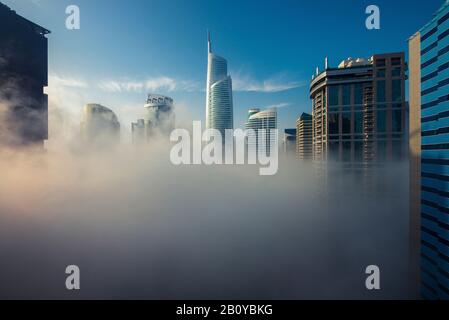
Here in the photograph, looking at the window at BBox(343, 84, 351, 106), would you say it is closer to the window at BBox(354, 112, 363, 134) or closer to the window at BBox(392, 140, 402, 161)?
the window at BBox(354, 112, 363, 134)

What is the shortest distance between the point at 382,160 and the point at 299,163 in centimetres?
4310

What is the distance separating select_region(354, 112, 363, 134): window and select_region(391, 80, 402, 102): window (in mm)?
7108

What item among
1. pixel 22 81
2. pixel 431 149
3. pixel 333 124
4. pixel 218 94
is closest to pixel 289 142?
pixel 218 94

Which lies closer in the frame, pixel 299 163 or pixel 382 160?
pixel 382 160

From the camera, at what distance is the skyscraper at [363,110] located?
157ft

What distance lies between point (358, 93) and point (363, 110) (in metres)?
4.60

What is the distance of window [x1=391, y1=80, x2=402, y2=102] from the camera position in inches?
1863

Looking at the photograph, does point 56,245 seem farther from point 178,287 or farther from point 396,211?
point 396,211

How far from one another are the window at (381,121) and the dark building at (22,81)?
6919 cm

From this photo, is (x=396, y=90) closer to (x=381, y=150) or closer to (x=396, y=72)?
(x=396, y=72)

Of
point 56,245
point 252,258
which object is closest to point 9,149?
point 56,245

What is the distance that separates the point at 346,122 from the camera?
176 ft

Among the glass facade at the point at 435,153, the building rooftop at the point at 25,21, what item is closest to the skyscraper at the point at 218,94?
the building rooftop at the point at 25,21
